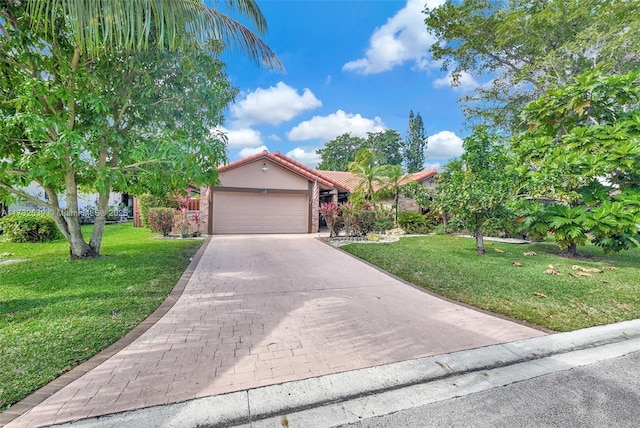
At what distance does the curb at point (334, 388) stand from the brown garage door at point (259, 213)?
1394cm

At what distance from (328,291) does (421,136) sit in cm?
4761

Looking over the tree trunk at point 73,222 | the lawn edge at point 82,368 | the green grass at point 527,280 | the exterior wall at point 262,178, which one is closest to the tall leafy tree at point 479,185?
the green grass at point 527,280

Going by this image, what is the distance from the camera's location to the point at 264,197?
1667 cm

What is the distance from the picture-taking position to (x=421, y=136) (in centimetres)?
4806

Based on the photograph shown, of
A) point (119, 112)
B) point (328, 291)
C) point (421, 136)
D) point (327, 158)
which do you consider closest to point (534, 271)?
point (328, 291)

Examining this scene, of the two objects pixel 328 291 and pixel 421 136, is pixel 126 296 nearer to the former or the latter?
pixel 328 291

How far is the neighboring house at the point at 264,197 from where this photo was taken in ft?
51.3

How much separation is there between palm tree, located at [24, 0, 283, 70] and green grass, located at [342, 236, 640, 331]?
23.4 feet

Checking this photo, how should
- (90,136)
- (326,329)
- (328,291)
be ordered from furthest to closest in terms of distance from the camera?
(90,136) → (328,291) → (326,329)

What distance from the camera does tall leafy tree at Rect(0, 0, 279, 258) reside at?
5980mm

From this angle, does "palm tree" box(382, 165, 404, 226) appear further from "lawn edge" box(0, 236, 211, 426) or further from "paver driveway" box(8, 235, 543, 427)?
"lawn edge" box(0, 236, 211, 426)

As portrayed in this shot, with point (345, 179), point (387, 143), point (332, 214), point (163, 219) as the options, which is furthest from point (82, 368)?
point (387, 143)

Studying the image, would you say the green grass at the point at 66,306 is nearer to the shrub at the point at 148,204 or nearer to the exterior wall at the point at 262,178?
the exterior wall at the point at 262,178

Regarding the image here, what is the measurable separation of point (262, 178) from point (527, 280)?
43.0 feet
